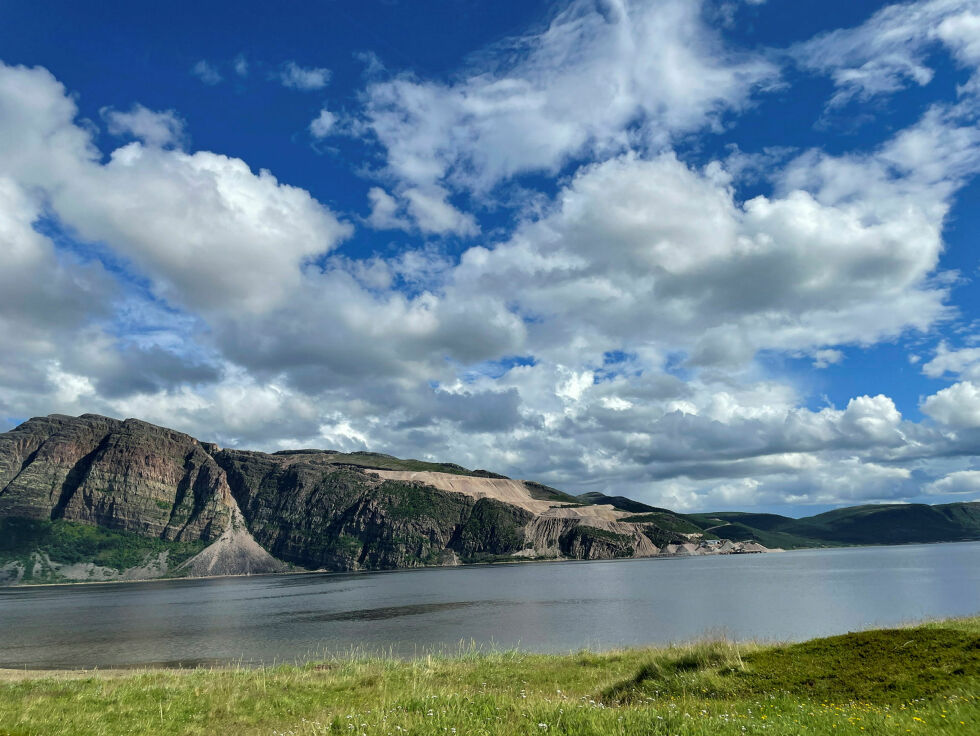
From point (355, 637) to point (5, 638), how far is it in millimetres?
65208

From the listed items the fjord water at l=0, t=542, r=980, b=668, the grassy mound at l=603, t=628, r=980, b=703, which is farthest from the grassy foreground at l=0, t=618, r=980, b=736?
the fjord water at l=0, t=542, r=980, b=668

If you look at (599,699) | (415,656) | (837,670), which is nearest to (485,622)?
(415,656)

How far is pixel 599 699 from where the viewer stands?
26609 mm

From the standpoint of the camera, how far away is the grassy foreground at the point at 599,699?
15.7 m

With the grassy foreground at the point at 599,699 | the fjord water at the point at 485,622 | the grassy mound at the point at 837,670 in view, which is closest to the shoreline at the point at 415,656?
the fjord water at the point at 485,622

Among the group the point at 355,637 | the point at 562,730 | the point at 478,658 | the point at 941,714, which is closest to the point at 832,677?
the point at 941,714

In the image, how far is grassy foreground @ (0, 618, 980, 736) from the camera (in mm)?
15672

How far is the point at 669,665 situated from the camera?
2945 cm

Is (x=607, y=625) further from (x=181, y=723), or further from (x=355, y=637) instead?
(x=181, y=723)

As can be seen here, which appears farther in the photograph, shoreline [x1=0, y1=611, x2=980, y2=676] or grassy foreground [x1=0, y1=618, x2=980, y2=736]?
shoreline [x1=0, y1=611, x2=980, y2=676]

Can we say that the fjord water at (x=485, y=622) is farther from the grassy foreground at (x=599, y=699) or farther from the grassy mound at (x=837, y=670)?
the grassy foreground at (x=599, y=699)

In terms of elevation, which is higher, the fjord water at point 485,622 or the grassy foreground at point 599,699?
the grassy foreground at point 599,699

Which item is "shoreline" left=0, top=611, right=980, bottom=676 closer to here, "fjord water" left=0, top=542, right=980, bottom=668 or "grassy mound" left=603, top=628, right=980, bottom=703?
"fjord water" left=0, top=542, right=980, bottom=668

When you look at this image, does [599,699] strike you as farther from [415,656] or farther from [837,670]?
[415,656]
